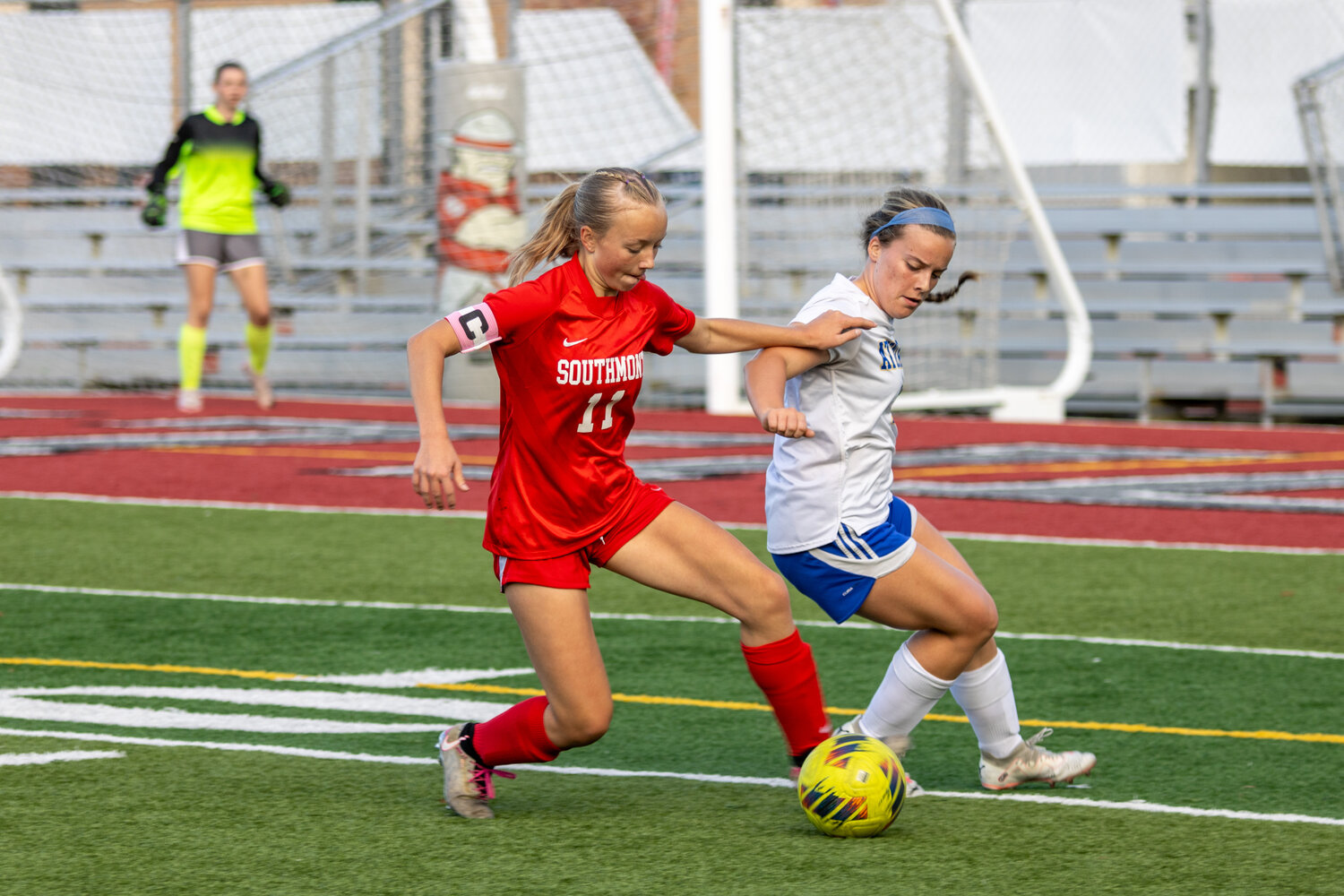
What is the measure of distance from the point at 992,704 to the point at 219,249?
984cm

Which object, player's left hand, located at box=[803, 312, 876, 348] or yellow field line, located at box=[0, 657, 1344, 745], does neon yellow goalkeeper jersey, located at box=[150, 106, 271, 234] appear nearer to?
yellow field line, located at box=[0, 657, 1344, 745]

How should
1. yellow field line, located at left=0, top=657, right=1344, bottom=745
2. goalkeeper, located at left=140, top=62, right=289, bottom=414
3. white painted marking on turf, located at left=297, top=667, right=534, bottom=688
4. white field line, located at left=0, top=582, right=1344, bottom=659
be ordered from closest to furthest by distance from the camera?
yellow field line, located at left=0, top=657, right=1344, bottom=745 → white painted marking on turf, located at left=297, top=667, right=534, bottom=688 → white field line, located at left=0, top=582, right=1344, bottom=659 → goalkeeper, located at left=140, top=62, right=289, bottom=414

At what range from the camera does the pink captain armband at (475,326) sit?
3975 millimetres

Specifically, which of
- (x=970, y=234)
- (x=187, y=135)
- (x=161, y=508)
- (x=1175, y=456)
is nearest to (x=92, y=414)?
(x=187, y=135)

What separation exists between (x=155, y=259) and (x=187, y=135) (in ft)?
22.2

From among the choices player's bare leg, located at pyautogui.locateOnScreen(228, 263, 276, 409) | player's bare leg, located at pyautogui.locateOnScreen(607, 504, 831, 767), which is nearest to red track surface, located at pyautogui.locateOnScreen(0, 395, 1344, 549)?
player's bare leg, located at pyautogui.locateOnScreen(228, 263, 276, 409)

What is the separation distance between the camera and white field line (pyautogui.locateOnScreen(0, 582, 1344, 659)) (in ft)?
20.7

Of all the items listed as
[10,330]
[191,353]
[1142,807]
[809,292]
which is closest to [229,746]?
[1142,807]

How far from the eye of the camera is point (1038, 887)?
3.62 meters

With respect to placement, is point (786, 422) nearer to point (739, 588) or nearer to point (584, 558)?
point (739, 588)

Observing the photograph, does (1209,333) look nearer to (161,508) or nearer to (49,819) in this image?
(161,508)

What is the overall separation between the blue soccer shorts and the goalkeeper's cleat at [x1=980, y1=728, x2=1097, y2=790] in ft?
1.85

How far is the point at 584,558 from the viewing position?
13.8 feet

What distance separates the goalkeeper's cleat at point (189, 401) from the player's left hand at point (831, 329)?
10.3 meters
